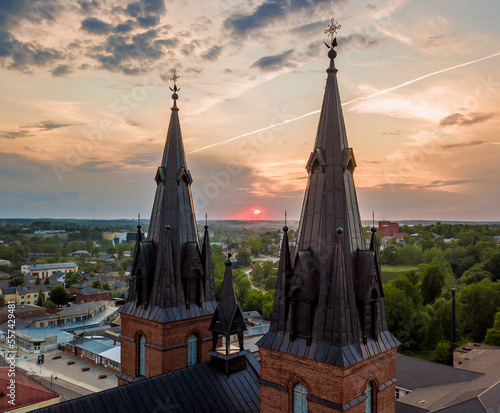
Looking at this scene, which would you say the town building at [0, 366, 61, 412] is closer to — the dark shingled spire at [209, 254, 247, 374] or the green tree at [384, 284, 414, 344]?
the dark shingled spire at [209, 254, 247, 374]

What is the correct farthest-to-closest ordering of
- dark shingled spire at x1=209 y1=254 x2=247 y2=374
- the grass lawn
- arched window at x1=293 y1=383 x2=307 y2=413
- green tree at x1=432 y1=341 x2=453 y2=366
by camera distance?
the grass lawn < green tree at x1=432 y1=341 x2=453 y2=366 < dark shingled spire at x1=209 y1=254 x2=247 y2=374 < arched window at x1=293 y1=383 x2=307 y2=413

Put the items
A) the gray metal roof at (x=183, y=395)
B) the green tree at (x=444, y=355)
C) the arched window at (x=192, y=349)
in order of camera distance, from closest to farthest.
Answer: the gray metal roof at (x=183, y=395), the arched window at (x=192, y=349), the green tree at (x=444, y=355)

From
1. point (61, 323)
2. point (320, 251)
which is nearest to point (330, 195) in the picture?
point (320, 251)

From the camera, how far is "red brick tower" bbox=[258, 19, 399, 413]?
14344mm

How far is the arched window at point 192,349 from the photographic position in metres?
22.3

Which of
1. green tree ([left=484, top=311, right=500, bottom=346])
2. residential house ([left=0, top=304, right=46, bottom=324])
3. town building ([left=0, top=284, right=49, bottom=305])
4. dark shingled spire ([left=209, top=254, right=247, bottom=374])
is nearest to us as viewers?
dark shingled spire ([left=209, top=254, right=247, bottom=374])

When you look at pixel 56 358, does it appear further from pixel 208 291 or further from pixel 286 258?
pixel 286 258

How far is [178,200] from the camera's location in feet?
74.2

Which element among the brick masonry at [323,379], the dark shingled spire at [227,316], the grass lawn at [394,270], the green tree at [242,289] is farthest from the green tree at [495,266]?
the brick masonry at [323,379]

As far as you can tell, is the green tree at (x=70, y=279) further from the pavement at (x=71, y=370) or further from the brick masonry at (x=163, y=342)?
the brick masonry at (x=163, y=342)

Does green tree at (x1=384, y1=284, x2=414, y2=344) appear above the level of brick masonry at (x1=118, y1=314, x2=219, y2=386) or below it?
below

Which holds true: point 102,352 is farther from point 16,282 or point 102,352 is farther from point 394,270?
point 394,270

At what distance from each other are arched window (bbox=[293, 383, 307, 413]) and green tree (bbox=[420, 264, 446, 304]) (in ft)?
275

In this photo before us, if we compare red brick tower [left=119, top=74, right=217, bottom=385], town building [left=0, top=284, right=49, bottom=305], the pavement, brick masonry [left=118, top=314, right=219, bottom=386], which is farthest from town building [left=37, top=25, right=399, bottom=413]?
town building [left=0, top=284, right=49, bottom=305]
